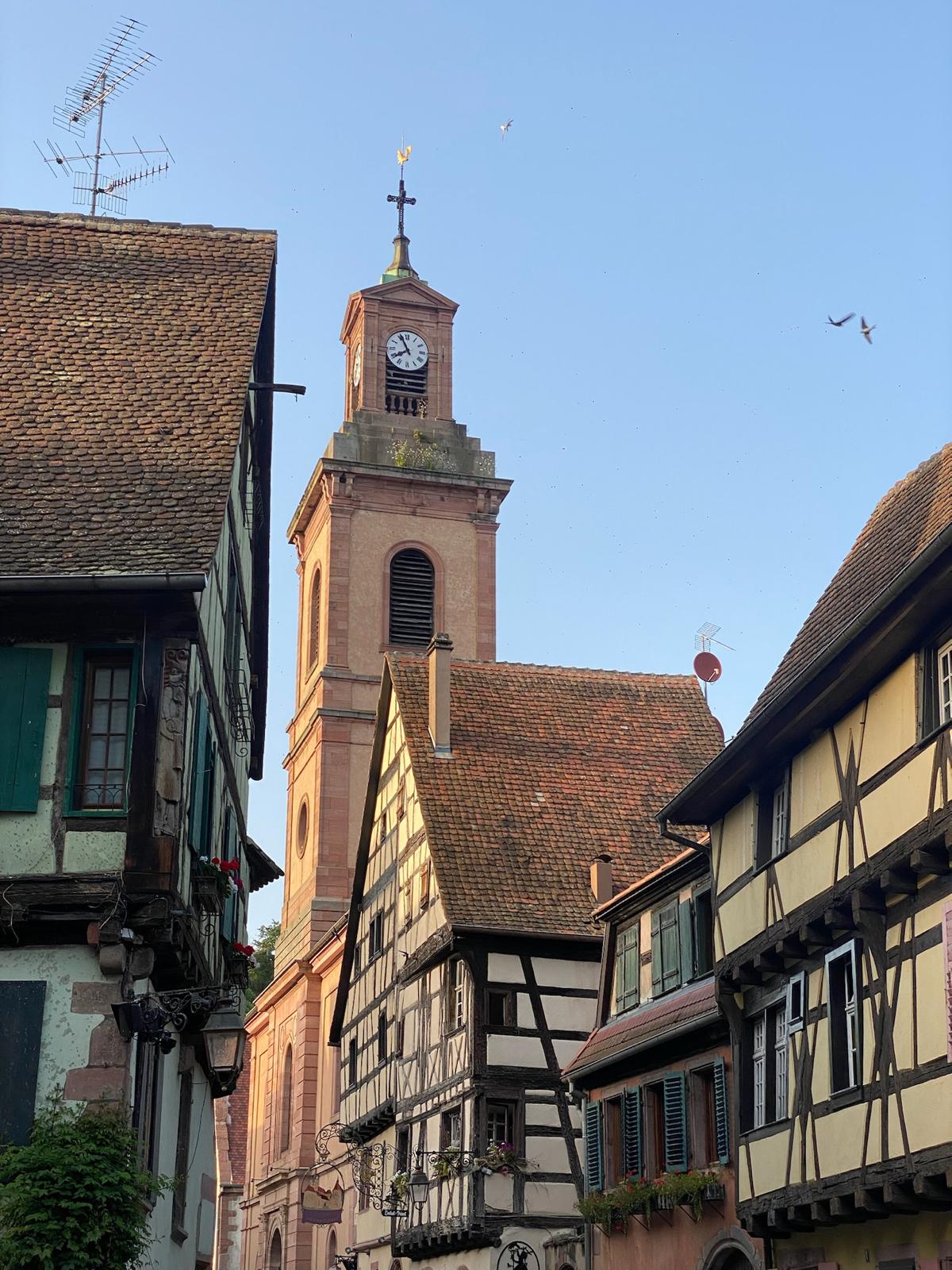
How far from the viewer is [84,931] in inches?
553

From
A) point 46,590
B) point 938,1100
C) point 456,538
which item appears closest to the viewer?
point 938,1100

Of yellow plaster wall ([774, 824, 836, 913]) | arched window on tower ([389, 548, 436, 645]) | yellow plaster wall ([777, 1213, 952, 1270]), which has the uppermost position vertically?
arched window on tower ([389, 548, 436, 645])

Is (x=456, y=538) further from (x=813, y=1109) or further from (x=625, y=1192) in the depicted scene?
(x=813, y=1109)

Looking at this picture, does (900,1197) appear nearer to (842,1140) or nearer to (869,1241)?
(842,1140)

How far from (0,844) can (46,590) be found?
78.4 inches

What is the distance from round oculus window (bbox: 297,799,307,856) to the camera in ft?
177

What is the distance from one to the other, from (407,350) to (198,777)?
41.5 metres

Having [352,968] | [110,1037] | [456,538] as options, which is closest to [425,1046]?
[352,968]

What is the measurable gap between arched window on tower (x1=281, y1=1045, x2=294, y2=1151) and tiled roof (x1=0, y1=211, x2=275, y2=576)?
116 feet

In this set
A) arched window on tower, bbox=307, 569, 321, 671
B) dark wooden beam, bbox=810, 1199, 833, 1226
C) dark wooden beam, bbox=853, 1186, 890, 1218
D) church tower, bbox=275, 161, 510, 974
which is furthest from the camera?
arched window on tower, bbox=307, 569, 321, 671

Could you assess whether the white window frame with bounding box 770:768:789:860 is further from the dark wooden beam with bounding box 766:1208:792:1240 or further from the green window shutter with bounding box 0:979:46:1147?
the green window shutter with bounding box 0:979:46:1147

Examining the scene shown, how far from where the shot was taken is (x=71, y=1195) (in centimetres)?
1309

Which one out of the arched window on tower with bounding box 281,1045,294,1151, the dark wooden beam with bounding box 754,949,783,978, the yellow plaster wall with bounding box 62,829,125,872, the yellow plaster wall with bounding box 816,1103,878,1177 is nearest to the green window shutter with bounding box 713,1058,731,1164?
the dark wooden beam with bounding box 754,949,783,978

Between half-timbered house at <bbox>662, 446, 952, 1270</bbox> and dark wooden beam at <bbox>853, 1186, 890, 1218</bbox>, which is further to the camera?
dark wooden beam at <bbox>853, 1186, 890, 1218</bbox>
